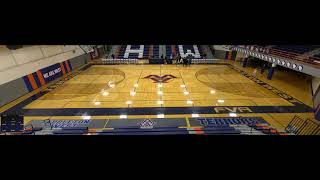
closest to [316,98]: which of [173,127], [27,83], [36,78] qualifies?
[173,127]

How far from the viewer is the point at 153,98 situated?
37.2ft

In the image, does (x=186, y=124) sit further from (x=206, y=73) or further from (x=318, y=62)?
(x=206, y=73)

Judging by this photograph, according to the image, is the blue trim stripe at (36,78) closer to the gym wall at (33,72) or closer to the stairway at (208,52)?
the gym wall at (33,72)

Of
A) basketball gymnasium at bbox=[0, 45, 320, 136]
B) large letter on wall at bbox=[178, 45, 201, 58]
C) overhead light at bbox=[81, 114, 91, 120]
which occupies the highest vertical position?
large letter on wall at bbox=[178, 45, 201, 58]

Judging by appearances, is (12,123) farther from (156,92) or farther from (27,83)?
(156,92)

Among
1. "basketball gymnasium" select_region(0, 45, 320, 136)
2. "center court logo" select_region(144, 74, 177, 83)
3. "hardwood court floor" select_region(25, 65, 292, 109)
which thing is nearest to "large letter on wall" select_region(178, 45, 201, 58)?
"basketball gymnasium" select_region(0, 45, 320, 136)

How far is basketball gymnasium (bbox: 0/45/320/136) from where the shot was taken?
7.95 metres

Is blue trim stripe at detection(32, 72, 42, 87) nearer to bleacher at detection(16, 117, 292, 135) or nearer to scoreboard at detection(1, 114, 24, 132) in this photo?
bleacher at detection(16, 117, 292, 135)

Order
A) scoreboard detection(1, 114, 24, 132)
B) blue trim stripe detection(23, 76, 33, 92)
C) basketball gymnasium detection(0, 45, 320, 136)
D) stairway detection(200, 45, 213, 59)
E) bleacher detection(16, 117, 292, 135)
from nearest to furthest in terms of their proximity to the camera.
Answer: scoreboard detection(1, 114, 24, 132), bleacher detection(16, 117, 292, 135), basketball gymnasium detection(0, 45, 320, 136), blue trim stripe detection(23, 76, 33, 92), stairway detection(200, 45, 213, 59)
